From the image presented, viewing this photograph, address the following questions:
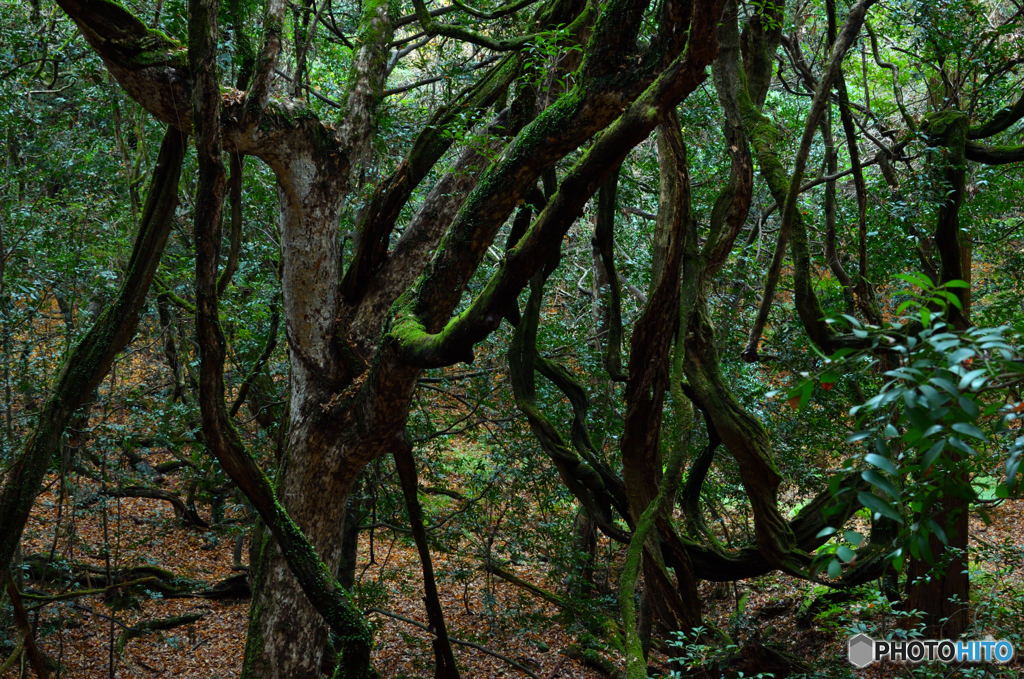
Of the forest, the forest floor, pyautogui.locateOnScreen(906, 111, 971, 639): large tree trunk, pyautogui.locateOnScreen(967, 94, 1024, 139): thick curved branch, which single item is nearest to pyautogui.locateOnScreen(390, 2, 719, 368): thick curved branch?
the forest

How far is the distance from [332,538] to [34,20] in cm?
418

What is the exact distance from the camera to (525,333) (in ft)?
15.4

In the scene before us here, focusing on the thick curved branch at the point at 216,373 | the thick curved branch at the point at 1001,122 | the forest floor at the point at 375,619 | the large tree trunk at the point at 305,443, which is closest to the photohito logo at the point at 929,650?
the forest floor at the point at 375,619

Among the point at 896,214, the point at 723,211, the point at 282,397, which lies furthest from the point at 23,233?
the point at 896,214

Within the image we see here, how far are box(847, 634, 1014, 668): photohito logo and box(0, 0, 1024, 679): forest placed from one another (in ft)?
0.11

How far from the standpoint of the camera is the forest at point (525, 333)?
2676 millimetres

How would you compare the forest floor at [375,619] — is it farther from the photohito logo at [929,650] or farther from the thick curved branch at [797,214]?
the thick curved branch at [797,214]

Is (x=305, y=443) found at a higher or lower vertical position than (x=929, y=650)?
higher

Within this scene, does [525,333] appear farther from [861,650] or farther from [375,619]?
[375,619]

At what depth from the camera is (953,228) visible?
4.25m

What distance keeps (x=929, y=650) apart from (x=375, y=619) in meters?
4.59

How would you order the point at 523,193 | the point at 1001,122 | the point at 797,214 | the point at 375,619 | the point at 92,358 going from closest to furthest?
the point at 92,358 < the point at 523,193 < the point at 797,214 < the point at 1001,122 < the point at 375,619

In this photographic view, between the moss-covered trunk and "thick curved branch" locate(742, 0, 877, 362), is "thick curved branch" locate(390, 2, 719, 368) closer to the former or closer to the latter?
"thick curved branch" locate(742, 0, 877, 362)

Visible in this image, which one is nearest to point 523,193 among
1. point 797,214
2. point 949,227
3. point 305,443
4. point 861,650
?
point 797,214
